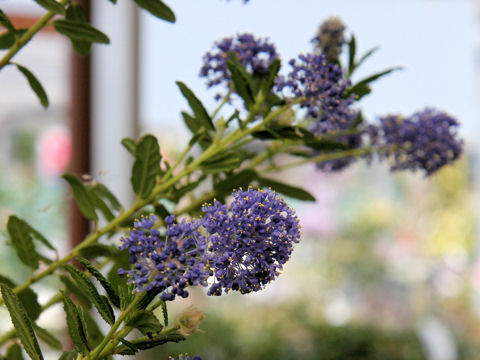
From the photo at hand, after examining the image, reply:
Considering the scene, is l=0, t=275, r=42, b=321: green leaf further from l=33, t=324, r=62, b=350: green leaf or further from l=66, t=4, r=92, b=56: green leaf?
l=66, t=4, r=92, b=56: green leaf

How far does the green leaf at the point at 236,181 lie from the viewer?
380 mm

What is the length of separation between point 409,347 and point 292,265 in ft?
2.28

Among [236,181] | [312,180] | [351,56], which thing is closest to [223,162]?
[236,181]

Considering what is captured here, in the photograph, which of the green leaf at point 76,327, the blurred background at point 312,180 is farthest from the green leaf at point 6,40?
the blurred background at point 312,180

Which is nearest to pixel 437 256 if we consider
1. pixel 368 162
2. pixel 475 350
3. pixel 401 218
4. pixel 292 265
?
pixel 401 218

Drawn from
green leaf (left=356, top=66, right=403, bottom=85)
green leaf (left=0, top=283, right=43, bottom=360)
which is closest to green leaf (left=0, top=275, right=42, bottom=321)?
green leaf (left=0, top=283, right=43, bottom=360)

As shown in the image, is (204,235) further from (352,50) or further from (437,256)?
(437,256)

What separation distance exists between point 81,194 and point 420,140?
27 cm

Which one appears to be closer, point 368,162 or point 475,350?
point 368,162

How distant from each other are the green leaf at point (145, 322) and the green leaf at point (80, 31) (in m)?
0.22

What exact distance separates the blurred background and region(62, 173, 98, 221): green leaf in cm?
90

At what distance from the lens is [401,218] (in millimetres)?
2775

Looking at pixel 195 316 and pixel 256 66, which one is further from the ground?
pixel 256 66

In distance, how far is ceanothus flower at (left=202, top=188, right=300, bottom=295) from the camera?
9.2 inches
